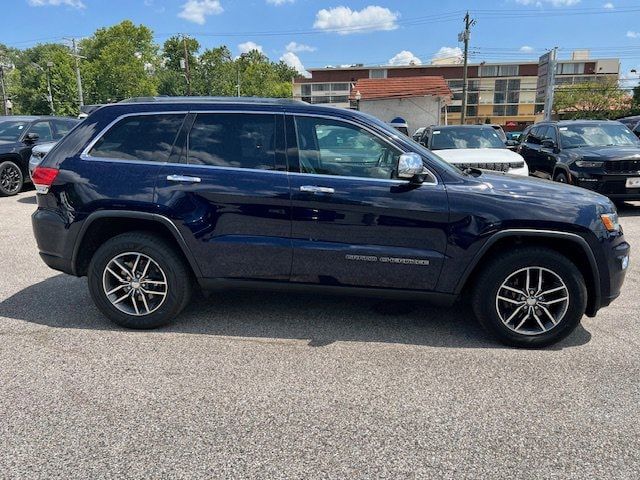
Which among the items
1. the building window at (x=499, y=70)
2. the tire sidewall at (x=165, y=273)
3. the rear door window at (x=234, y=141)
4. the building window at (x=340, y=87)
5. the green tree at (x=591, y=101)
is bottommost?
the tire sidewall at (x=165, y=273)

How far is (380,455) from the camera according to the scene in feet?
8.00

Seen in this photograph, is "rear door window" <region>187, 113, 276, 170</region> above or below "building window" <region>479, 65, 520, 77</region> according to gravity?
below

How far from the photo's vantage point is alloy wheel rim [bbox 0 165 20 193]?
10.7 metres

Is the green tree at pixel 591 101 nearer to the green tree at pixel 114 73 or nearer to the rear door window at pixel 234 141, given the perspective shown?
the green tree at pixel 114 73

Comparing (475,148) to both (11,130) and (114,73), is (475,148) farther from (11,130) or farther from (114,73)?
(114,73)

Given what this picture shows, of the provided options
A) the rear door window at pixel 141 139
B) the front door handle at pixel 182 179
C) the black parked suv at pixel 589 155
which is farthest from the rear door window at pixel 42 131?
the black parked suv at pixel 589 155

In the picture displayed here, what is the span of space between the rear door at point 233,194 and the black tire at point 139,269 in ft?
0.76

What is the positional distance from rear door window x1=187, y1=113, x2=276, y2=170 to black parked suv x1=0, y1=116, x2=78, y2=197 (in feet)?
30.2

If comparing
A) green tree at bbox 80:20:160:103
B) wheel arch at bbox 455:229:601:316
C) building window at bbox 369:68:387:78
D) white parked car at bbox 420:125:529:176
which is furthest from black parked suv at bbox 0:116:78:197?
building window at bbox 369:68:387:78

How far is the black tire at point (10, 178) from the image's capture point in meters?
10.7

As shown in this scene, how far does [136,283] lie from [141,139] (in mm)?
1169

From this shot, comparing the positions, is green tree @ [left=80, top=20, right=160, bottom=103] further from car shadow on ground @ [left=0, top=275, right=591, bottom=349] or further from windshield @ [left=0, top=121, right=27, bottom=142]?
car shadow on ground @ [left=0, top=275, right=591, bottom=349]

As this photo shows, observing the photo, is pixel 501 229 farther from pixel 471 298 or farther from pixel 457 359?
pixel 457 359

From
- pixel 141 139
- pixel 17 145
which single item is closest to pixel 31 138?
pixel 17 145
